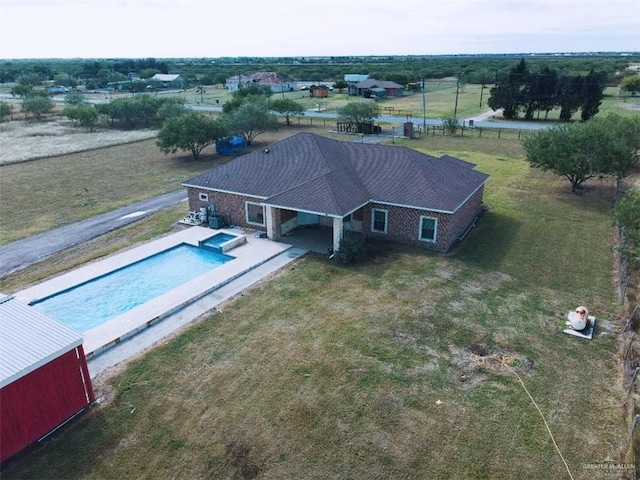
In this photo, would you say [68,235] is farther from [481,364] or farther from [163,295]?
[481,364]

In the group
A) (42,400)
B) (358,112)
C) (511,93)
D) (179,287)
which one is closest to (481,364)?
(179,287)

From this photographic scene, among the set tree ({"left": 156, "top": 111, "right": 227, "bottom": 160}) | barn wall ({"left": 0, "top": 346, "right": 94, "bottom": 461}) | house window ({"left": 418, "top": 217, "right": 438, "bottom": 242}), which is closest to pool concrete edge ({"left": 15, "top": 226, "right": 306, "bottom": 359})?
barn wall ({"left": 0, "top": 346, "right": 94, "bottom": 461})

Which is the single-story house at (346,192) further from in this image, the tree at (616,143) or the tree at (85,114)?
the tree at (85,114)

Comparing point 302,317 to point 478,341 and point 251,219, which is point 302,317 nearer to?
point 478,341

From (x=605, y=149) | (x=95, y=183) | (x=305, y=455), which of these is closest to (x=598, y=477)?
(x=305, y=455)

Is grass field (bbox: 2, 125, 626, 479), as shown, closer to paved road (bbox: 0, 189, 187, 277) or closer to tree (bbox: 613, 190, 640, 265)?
paved road (bbox: 0, 189, 187, 277)
